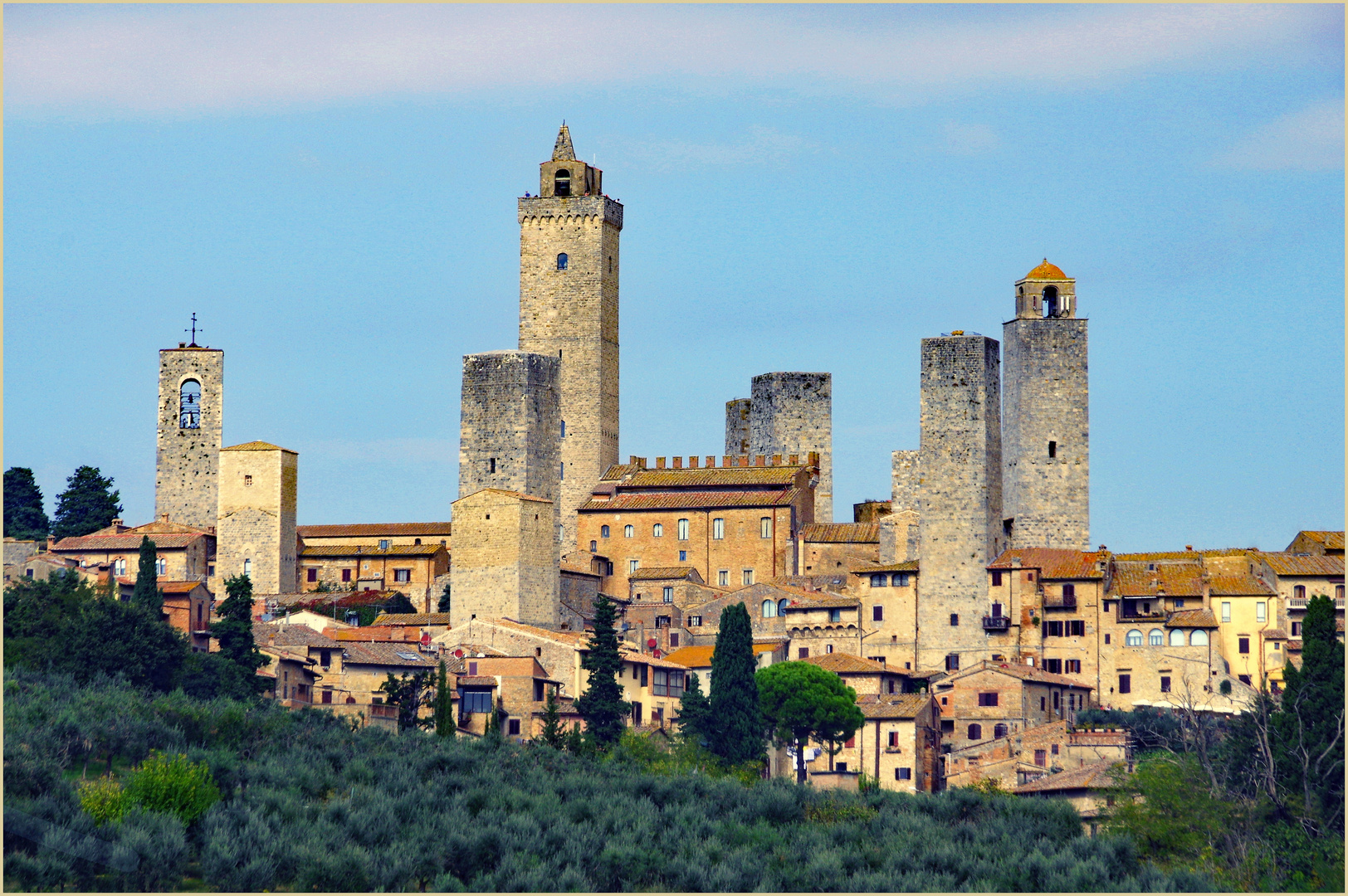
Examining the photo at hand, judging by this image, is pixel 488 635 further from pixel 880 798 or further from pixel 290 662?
pixel 880 798

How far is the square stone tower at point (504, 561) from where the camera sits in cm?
6041

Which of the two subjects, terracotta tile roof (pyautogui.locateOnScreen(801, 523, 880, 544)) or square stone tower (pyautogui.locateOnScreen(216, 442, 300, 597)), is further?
terracotta tile roof (pyautogui.locateOnScreen(801, 523, 880, 544))

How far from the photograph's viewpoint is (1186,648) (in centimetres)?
6100

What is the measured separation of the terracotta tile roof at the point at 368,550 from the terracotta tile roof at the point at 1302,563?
26.7 metres

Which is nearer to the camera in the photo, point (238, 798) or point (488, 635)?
point (238, 798)

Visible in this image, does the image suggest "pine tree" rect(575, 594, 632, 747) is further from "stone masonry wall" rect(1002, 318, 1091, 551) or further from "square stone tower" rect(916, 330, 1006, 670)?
"stone masonry wall" rect(1002, 318, 1091, 551)

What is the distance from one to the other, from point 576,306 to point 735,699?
77.0 feet

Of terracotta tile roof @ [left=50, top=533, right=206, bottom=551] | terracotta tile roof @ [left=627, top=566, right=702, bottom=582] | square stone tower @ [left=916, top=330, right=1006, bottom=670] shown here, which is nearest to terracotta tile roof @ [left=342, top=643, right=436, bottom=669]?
terracotta tile roof @ [left=627, top=566, right=702, bottom=582]

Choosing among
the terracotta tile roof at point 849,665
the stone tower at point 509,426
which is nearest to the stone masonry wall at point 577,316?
the stone tower at point 509,426

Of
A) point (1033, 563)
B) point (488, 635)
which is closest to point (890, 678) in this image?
point (1033, 563)

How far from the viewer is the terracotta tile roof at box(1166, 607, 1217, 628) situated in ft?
199

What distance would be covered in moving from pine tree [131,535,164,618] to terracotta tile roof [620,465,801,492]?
2058 cm

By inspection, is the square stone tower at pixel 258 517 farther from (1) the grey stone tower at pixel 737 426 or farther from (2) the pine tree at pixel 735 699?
(2) the pine tree at pixel 735 699

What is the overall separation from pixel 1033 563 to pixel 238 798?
35198mm
